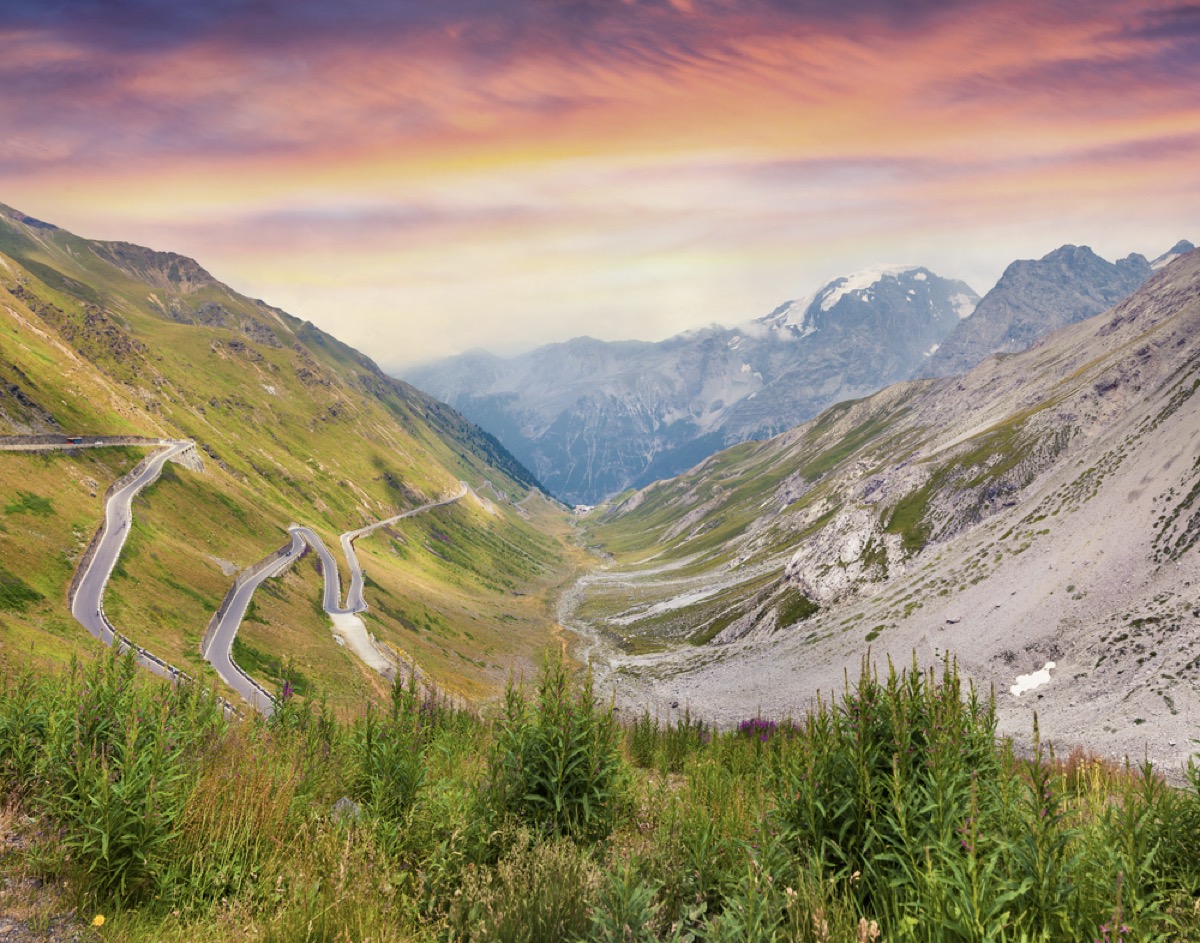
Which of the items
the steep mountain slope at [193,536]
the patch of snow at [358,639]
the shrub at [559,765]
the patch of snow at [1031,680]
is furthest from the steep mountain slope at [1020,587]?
the patch of snow at [358,639]

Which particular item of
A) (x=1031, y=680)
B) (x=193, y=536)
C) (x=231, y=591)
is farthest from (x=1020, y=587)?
(x=193, y=536)

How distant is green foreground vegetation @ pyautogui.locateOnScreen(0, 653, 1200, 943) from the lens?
571 cm

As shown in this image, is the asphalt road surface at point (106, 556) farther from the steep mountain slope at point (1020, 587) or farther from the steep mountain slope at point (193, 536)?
the steep mountain slope at point (1020, 587)

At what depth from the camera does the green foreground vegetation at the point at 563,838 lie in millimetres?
5711

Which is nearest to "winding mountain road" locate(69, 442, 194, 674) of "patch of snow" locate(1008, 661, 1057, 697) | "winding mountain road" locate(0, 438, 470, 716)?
"winding mountain road" locate(0, 438, 470, 716)

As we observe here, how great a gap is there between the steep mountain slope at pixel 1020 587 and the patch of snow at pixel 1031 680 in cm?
88

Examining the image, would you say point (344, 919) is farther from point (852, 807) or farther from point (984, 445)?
point (984, 445)

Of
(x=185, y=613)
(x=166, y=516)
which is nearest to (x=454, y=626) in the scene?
(x=166, y=516)

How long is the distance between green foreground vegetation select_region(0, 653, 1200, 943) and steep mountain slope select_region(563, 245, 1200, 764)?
32.9 metres

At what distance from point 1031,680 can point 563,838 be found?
81.3m

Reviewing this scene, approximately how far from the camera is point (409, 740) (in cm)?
1053

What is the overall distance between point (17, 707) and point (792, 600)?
13000 cm

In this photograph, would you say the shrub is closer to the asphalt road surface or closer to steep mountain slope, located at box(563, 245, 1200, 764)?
the asphalt road surface

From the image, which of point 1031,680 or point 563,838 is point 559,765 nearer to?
point 563,838
